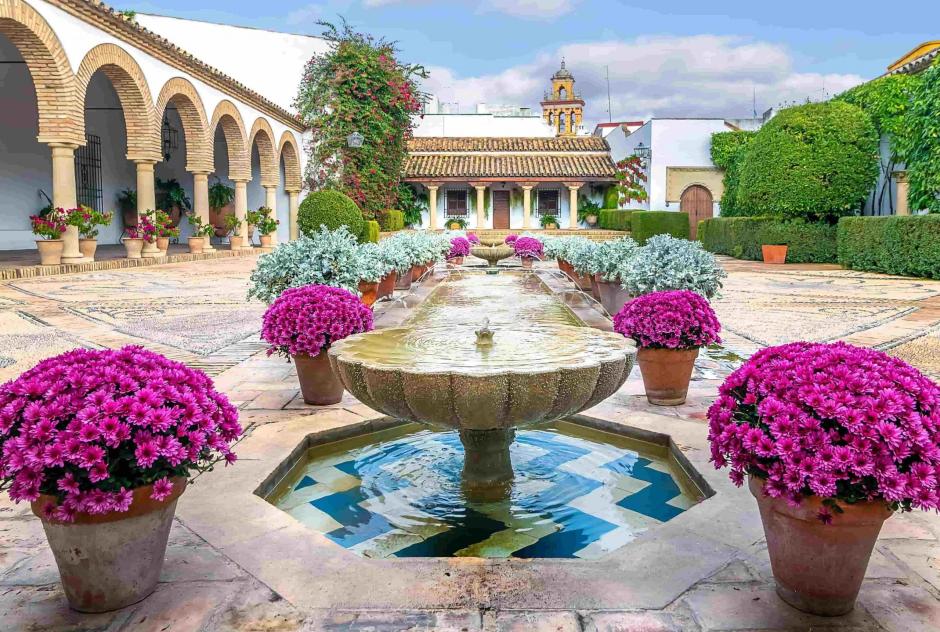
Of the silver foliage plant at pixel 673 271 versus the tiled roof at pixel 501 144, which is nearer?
the silver foliage plant at pixel 673 271

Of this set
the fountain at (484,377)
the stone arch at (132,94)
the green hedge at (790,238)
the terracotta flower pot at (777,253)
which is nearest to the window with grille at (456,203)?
the green hedge at (790,238)

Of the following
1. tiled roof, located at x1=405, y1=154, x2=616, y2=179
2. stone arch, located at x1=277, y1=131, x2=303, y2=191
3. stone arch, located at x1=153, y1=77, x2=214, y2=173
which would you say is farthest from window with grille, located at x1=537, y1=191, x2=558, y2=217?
stone arch, located at x1=153, y1=77, x2=214, y2=173

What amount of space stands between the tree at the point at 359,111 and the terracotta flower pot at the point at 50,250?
12.2 meters

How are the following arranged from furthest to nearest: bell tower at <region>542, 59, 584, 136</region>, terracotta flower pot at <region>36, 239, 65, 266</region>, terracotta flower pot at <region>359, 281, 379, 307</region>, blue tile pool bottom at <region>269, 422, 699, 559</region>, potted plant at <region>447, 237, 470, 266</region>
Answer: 1. bell tower at <region>542, 59, 584, 136</region>
2. potted plant at <region>447, 237, 470, 266</region>
3. terracotta flower pot at <region>36, 239, 65, 266</region>
4. terracotta flower pot at <region>359, 281, 379, 307</region>
5. blue tile pool bottom at <region>269, 422, 699, 559</region>

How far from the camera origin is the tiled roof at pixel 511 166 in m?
30.7

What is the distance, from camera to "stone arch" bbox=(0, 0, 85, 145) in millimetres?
11141

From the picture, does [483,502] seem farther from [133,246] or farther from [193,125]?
[193,125]

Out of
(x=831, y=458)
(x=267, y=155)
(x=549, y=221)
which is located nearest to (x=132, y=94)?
(x=267, y=155)

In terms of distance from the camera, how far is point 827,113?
17062mm

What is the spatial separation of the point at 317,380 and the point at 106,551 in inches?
87.1

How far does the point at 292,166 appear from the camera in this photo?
2544cm

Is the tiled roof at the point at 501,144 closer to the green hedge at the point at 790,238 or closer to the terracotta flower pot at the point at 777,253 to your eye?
the green hedge at the point at 790,238

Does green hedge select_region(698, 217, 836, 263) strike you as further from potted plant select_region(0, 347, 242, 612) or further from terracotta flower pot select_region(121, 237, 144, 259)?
potted plant select_region(0, 347, 242, 612)

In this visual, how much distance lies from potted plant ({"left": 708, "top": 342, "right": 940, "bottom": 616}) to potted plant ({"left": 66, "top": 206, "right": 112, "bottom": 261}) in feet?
43.0
